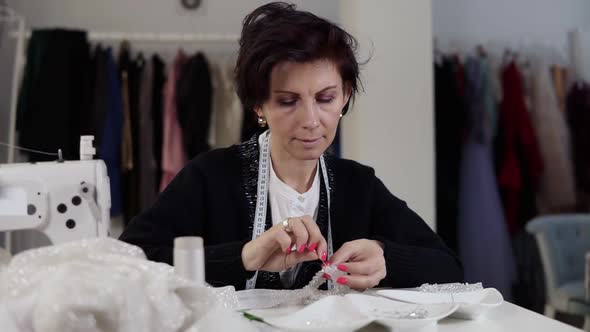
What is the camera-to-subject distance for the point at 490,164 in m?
3.39

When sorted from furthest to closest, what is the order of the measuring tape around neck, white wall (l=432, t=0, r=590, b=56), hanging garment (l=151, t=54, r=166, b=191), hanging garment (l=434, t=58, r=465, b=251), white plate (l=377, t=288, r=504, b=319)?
white wall (l=432, t=0, r=590, b=56), hanging garment (l=434, t=58, r=465, b=251), hanging garment (l=151, t=54, r=166, b=191), the measuring tape around neck, white plate (l=377, t=288, r=504, b=319)

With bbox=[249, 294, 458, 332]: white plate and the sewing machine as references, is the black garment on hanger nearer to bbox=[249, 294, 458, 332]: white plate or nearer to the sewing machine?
the sewing machine

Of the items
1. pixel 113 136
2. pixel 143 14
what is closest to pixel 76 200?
pixel 113 136

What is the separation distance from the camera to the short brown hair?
52.4 inches

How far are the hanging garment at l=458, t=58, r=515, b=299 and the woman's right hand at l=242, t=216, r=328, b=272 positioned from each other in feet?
7.85

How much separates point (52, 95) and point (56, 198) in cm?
195

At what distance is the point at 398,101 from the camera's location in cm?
304

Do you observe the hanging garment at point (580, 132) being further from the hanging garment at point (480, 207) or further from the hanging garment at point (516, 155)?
the hanging garment at point (480, 207)

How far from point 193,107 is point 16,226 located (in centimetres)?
199

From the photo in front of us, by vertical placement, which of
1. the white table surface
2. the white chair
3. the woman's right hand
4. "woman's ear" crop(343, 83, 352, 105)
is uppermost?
"woman's ear" crop(343, 83, 352, 105)

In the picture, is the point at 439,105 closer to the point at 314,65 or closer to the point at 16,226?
the point at 314,65

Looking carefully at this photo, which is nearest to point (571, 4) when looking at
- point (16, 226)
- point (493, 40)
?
point (493, 40)

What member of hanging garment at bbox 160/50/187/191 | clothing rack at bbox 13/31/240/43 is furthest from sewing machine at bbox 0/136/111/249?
clothing rack at bbox 13/31/240/43

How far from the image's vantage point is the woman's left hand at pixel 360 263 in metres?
1.13
